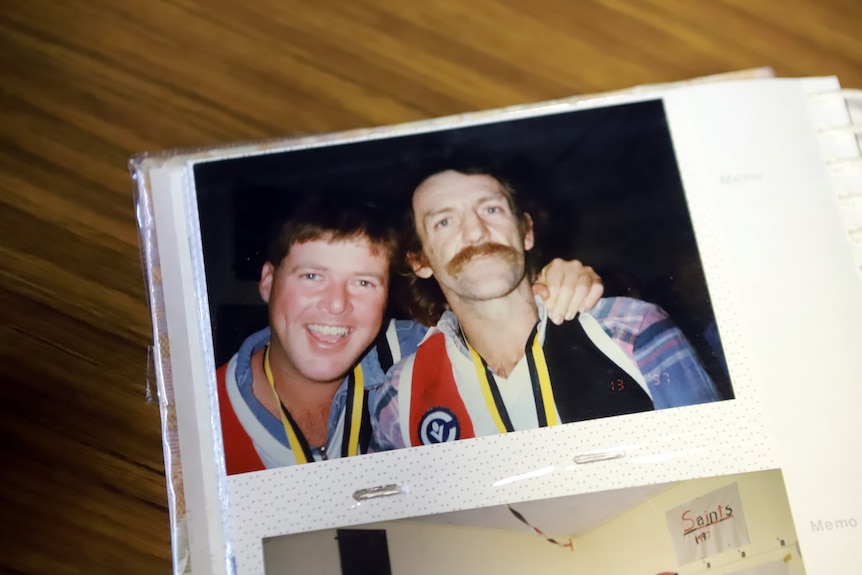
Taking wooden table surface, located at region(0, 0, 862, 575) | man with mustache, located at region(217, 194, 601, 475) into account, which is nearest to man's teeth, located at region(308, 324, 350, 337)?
man with mustache, located at region(217, 194, 601, 475)

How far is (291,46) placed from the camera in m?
0.47

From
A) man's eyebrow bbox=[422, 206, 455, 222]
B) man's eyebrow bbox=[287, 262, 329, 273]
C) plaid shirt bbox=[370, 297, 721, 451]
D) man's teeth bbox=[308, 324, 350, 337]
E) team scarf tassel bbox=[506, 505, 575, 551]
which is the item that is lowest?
team scarf tassel bbox=[506, 505, 575, 551]

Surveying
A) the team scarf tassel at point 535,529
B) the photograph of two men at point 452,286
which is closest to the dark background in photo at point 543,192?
the photograph of two men at point 452,286

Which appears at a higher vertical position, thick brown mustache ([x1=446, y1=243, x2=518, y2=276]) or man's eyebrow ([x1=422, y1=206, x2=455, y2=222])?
man's eyebrow ([x1=422, y1=206, x2=455, y2=222])

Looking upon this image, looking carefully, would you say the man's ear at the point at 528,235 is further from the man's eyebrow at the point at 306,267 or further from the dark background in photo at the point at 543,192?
the man's eyebrow at the point at 306,267

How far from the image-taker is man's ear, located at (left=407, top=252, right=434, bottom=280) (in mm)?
452

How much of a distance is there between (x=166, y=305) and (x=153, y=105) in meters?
0.13

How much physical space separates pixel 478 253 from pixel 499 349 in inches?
2.5

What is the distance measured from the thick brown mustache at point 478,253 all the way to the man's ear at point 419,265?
13 mm

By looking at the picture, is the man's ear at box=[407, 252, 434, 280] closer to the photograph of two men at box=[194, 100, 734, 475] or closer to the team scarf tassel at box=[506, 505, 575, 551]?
the photograph of two men at box=[194, 100, 734, 475]

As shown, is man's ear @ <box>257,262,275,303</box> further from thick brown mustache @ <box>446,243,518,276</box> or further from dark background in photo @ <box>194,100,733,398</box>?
thick brown mustache @ <box>446,243,518,276</box>

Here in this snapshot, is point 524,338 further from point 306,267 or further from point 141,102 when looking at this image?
point 141,102

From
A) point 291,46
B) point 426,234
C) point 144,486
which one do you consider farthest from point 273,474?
point 291,46

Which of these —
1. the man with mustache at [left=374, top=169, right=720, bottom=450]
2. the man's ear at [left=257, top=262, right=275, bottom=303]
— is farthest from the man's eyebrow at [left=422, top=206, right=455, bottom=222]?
the man's ear at [left=257, top=262, right=275, bottom=303]
